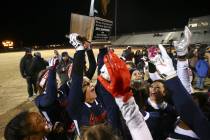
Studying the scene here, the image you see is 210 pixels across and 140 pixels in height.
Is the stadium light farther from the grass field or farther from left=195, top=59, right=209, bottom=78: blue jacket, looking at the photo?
left=195, top=59, right=209, bottom=78: blue jacket

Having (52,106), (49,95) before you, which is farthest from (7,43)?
(49,95)

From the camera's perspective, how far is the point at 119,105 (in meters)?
2.53

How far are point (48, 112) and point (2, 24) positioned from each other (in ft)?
183

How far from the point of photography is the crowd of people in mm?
2520

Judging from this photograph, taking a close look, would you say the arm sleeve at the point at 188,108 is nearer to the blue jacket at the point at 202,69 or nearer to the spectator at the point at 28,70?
the spectator at the point at 28,70

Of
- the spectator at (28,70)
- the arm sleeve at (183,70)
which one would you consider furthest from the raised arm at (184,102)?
the spectator at (28,70)

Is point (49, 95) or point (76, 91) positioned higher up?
point (76, 91)

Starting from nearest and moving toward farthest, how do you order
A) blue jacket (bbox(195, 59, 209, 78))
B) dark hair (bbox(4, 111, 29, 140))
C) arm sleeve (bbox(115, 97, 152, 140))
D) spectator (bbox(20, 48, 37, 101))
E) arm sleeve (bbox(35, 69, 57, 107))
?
arm sleeve (bbox(115, 97, 152, 140)) < dark hair (bbox(4, 111, 29, 140)) < arm sleeve (bbox(35, 69, 57, 107)) < spectator (bbox(20, 48, 37, 101)) < blue jacket (bbox(195, 59, 209, 78))

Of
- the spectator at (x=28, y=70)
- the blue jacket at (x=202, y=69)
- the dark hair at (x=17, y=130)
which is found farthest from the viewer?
the blue jacket at (x=202, y=69)

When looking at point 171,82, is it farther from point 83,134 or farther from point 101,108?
point 101,108

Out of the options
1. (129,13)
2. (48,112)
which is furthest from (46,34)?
(48,112)

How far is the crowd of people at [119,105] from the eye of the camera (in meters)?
2.52

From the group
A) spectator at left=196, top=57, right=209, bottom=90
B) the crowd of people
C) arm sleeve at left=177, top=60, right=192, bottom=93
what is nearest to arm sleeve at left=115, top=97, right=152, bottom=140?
the crowd of people

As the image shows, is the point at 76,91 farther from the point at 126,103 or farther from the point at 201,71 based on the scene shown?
the point at 201,71
